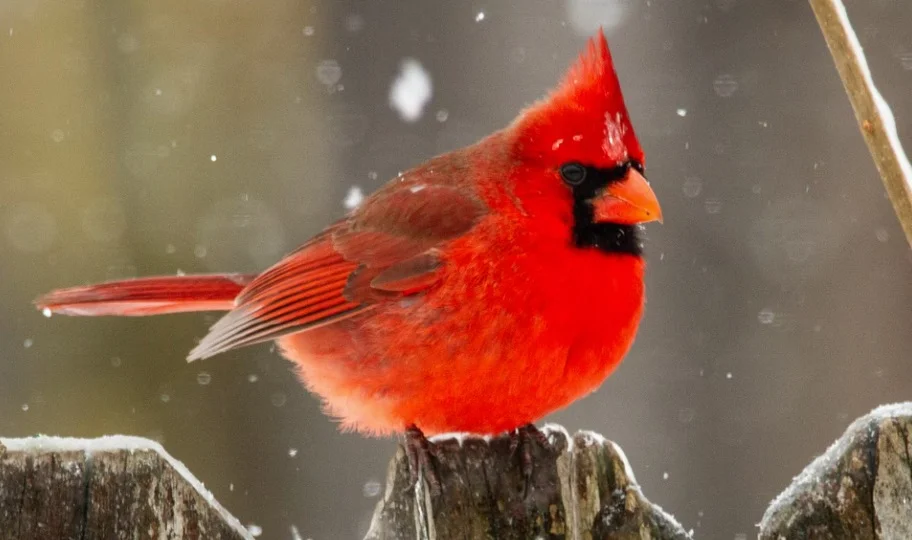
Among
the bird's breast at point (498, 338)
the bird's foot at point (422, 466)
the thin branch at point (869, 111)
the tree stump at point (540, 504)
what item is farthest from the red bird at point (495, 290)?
the thin branch at point (869, 111)

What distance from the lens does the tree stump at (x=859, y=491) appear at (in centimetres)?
160

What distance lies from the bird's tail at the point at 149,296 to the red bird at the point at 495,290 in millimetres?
62

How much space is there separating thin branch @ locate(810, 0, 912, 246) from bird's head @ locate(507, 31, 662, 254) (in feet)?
2.45

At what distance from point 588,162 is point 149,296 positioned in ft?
3.91

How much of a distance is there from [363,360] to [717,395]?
5.08 ft

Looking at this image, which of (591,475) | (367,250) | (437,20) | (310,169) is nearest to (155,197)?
(310,169)

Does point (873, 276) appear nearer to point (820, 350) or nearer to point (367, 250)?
point (820, 350)

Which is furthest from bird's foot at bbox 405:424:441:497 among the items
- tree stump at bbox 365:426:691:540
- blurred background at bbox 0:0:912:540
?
blurred background at bbox 0:0:912:540

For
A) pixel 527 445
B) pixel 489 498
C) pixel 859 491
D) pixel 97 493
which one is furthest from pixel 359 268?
pixel 859 491

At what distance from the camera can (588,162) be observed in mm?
2590

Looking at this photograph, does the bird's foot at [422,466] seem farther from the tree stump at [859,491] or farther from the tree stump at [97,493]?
the tree stump at [859,491]

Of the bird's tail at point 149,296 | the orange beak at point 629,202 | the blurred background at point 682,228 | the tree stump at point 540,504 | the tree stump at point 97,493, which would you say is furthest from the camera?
the blurred background at point 682,228

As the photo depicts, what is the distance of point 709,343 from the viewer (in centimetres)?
379

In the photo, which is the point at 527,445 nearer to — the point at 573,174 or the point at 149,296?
the point at 573,174
